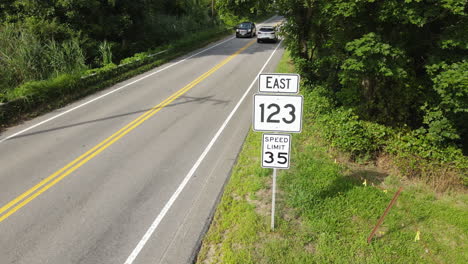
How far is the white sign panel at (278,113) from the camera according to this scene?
5445mm

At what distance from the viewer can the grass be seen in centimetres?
542

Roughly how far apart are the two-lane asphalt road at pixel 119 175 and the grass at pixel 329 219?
1.94 feet

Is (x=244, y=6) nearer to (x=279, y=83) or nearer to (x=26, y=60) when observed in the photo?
(x=26, y=60)

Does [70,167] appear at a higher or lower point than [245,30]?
lower

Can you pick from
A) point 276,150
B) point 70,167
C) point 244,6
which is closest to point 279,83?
point 276,150

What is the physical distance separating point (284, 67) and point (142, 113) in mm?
10252

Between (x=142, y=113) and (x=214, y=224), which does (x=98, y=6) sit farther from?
(x=214, y=224)

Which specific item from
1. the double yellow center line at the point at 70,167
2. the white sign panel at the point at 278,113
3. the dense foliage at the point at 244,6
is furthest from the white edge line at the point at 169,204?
the dense foliage at the point at 244,6

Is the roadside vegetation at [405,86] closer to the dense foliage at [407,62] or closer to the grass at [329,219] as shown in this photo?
the dense foliage at [407,62]

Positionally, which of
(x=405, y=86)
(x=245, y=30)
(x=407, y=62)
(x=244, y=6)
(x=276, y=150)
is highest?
(x=244, y=6)

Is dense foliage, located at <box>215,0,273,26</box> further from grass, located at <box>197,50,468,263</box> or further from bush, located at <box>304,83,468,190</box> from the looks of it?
grass, located at <box>197,50,468,263</box>

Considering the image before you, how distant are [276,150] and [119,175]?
4.50 metres

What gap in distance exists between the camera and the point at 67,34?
19.8 meters

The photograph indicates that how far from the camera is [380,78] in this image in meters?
10.1
